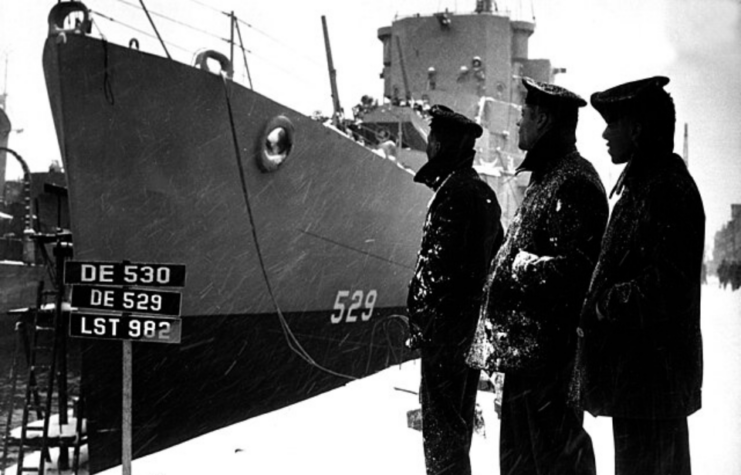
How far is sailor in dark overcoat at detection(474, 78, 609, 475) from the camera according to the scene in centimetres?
215

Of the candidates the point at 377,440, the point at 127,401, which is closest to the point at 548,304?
the point at 127,401

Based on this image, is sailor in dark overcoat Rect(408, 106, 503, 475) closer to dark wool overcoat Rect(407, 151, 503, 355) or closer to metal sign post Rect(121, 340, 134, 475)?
dark wool overcoat Rect(407, 151, 503, 355)

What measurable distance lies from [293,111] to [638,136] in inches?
195

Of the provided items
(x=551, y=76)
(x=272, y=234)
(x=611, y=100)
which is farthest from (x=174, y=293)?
(x=551, y=76)

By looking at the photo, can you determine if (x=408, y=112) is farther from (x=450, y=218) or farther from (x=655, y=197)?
(x=655, y=197)

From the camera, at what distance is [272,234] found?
665 centimetres

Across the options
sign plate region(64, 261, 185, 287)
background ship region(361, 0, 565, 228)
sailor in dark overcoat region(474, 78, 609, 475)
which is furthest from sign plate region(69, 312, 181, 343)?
background ship region(361, 0, 565, 228)

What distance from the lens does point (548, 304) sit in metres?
2.17

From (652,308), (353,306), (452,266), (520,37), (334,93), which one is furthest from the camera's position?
(520,37)

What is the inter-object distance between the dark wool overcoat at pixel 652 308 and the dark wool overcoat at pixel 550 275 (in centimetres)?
23

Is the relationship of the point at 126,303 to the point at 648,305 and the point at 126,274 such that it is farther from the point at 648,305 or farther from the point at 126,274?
the point at 648,305

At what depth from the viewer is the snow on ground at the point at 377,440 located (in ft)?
10.7

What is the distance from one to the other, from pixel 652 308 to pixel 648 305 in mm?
11

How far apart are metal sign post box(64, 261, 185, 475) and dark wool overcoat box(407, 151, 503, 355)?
1.01 meters
